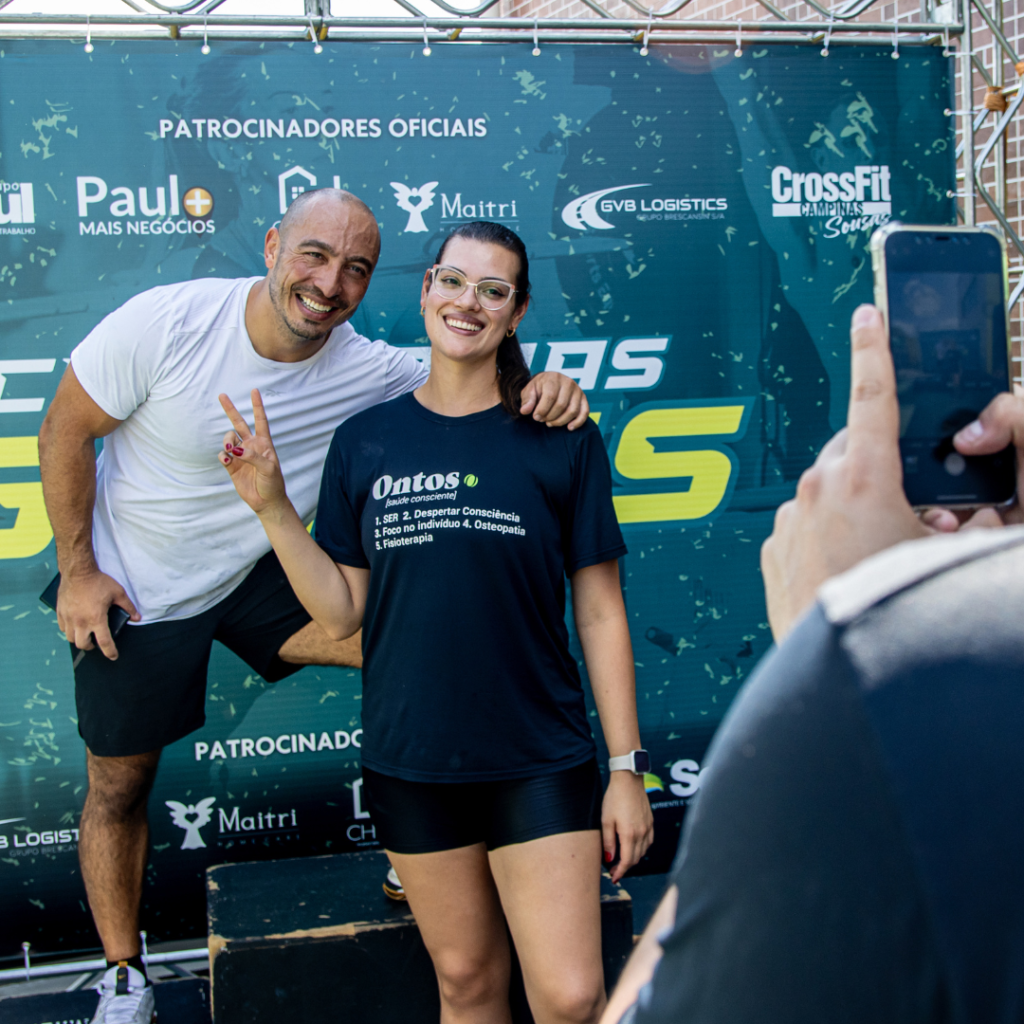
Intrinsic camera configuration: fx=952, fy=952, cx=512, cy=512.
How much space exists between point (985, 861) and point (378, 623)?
4.93 feet

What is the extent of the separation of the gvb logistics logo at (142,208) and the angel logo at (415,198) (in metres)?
0.55

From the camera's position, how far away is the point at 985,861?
1.30 feet

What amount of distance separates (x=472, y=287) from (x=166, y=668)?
1.38 m

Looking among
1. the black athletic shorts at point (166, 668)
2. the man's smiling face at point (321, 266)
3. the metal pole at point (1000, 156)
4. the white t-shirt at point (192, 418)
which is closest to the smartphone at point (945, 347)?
the man's smiling face at point (321, 266)

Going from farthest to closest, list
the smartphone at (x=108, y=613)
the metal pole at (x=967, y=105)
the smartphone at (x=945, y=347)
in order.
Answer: the metal pole at (x=967, y=105)
the smartphone at (x=108, y=613)
the smartphone at (x=945, y=347)

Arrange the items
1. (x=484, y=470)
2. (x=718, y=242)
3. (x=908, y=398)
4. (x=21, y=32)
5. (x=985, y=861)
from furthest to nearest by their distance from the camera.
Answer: (x=718, y=242)
(x=21, y=32)
(x=484, y=470)
(x=908, y=398)
(x=985, y=861)

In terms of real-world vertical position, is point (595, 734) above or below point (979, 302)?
below

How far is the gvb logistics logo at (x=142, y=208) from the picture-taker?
8.90 feet

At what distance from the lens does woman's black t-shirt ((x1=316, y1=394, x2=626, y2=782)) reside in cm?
176

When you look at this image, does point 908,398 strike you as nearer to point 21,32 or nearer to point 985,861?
point 985,861

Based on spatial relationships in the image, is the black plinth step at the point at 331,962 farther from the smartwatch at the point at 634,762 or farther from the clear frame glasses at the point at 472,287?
the clear frame glasses at the point at 472,287

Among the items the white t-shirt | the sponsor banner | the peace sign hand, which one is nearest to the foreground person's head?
the peace sign hand

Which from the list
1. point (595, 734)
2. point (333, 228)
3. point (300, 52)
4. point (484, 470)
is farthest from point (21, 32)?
point (595, 734)

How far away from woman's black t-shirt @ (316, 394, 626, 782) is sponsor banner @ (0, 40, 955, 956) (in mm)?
1126
